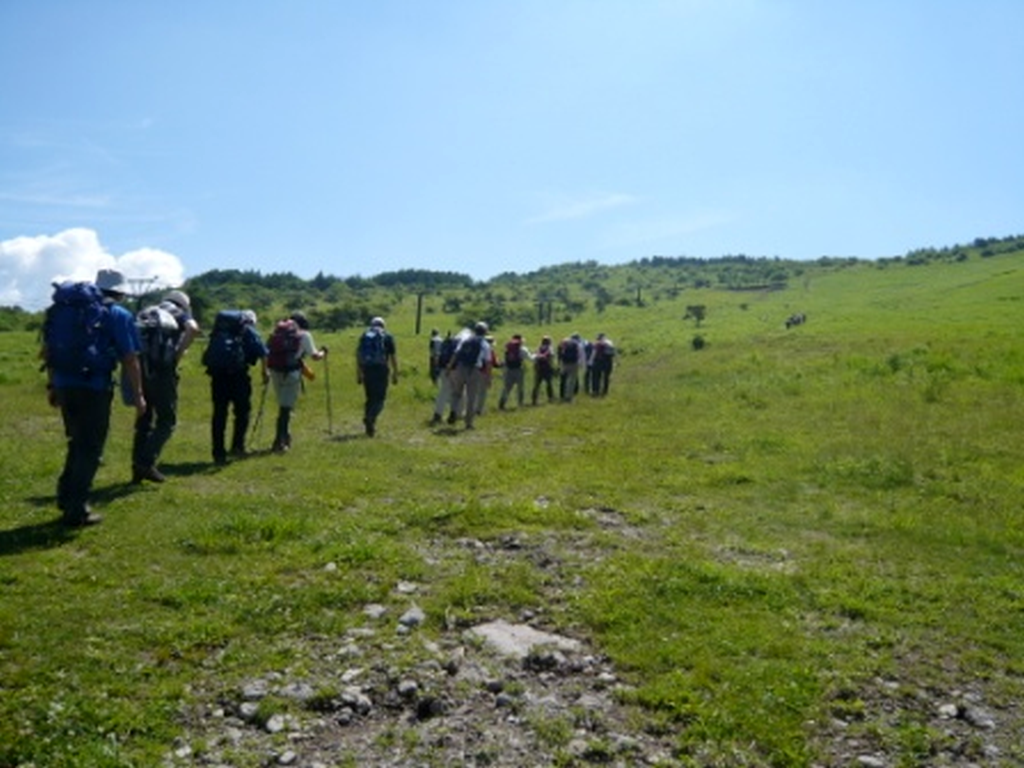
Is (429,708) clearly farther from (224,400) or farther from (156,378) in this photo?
(224,400)

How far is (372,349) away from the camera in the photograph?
648 inches

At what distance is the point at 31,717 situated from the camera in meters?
4.91

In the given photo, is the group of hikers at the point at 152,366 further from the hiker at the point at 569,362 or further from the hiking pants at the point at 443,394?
the hiker at the point at 569,362

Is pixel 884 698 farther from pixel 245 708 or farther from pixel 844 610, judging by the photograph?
pixel 245 708

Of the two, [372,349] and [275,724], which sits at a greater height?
[372,349]

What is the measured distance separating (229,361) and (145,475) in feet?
7.20

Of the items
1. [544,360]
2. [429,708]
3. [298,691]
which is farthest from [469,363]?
[429,708]

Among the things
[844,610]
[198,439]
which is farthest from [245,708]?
[198,439]

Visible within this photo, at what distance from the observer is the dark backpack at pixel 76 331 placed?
318 inches

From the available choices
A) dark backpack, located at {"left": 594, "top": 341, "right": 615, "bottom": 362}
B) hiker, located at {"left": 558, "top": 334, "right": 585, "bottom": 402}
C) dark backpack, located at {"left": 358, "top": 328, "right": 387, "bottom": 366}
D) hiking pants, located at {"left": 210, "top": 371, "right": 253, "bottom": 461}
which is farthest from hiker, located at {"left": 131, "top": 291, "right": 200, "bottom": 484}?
dark backpack, located at {"left": 594, "top": 341, "right": 615, "bottom": 362}

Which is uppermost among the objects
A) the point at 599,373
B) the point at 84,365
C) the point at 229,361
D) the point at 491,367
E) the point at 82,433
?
the point at 84,365

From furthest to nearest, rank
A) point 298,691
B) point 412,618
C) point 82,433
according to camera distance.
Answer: point 82,433 < point 412,618 < point 298,691

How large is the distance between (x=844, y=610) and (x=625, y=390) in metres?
23.5

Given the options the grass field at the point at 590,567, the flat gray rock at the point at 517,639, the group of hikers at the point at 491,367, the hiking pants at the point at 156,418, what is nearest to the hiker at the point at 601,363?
the group of hikers at the point at 491,367
